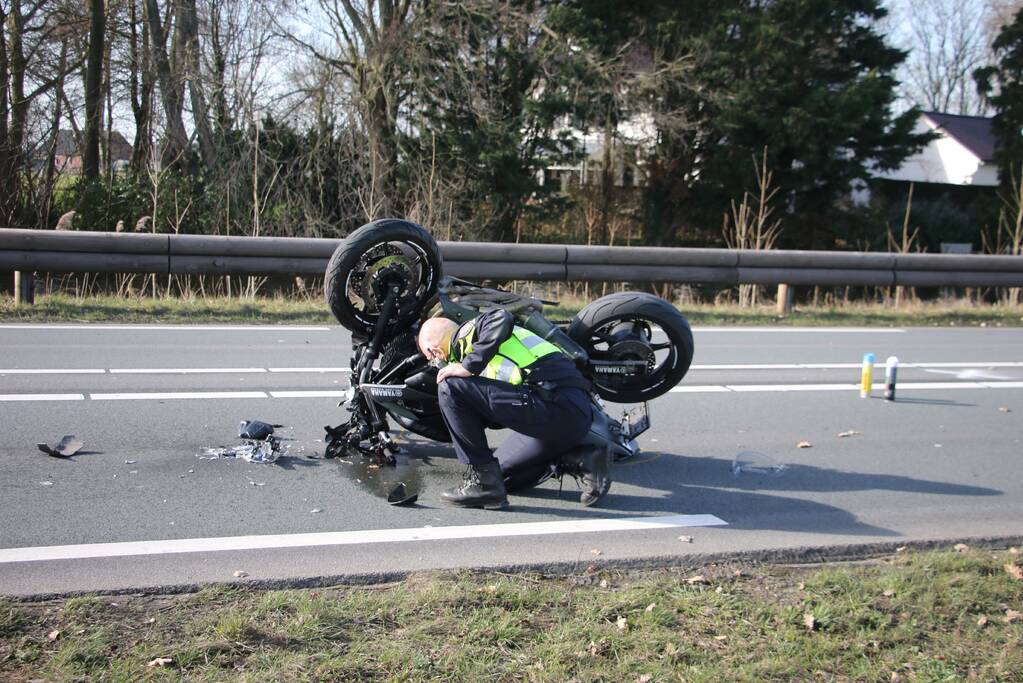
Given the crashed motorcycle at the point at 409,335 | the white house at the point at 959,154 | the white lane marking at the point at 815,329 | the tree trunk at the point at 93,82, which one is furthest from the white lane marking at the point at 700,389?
the white house at the point at 959,154

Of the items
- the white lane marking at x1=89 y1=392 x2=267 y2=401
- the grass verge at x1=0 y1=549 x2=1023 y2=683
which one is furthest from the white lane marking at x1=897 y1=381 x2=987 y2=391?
the white lane marking at x1=89 y1=392 x2=267 y2=401

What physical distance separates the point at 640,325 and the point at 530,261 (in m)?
7.55

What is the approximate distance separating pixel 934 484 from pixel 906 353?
18.3ft

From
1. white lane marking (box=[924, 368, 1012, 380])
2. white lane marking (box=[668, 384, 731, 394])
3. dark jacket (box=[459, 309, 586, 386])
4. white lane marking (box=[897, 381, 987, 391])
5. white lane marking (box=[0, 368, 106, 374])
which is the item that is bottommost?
white lane marking (box=[0, 368, 106, 374])

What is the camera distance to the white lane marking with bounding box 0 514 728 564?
466cm

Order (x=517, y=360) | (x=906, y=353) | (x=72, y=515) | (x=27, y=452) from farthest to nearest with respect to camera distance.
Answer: (x=906, y=353) → (x=27, y=452) → (x=517, y=360) → (x=72, y=515)

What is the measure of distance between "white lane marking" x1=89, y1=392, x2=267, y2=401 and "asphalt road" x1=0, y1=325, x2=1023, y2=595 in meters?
0.04

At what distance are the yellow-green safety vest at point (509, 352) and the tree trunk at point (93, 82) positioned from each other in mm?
18707

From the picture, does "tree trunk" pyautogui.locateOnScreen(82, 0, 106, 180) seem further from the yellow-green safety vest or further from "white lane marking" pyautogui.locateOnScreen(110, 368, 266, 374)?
the yellow-green safety vest

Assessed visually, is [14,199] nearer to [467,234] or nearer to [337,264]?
[467,234]

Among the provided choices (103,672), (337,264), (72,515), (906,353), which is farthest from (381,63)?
(103,672)

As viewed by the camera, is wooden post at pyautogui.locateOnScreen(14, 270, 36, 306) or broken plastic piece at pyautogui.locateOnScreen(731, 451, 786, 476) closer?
broken plastic piece at pyautogui.locateOnScreen(731, 451, 786, 476)

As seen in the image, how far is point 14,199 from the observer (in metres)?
17.4

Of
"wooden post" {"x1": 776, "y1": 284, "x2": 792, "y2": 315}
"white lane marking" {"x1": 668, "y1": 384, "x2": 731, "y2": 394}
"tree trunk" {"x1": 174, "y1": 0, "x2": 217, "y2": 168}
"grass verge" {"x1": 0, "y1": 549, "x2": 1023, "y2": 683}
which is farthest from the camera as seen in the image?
"tree trunk" {"x1": 174, "y1": 0, "x2": 217, "y2": 168}
